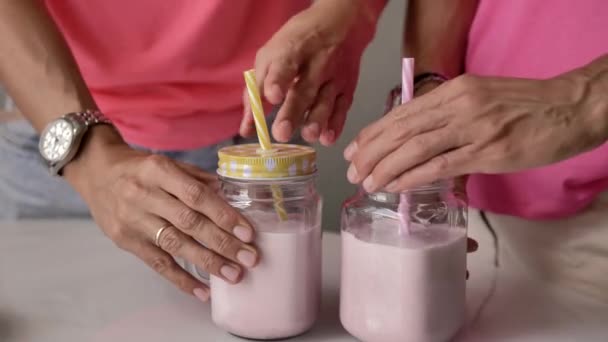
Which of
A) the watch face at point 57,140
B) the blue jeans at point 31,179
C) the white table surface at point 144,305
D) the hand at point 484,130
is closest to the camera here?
the hand at point 484,130

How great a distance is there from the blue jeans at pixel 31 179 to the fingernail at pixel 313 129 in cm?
33

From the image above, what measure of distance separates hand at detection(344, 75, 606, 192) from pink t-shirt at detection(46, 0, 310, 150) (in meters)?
0.48

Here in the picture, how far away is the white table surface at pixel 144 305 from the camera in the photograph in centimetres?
72

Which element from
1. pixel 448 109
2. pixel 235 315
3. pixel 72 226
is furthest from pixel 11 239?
pixel 448 109

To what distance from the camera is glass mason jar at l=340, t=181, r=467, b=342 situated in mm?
637

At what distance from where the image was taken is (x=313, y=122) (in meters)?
0.80

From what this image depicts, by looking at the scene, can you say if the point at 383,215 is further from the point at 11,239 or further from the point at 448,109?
the point at 11,239

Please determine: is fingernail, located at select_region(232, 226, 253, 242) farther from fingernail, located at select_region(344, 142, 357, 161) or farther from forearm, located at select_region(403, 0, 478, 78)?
forearm, located at select_region(403, 0, 478, 78)

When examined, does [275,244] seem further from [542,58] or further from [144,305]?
[542,58]

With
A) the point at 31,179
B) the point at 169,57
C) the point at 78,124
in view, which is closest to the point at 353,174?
the point at 78,124

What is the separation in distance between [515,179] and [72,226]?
0.67 m

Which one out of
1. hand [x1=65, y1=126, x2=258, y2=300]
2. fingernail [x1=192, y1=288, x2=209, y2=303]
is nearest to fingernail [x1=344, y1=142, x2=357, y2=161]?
hand [x1=65, y1=126, x2=258, y2=300]

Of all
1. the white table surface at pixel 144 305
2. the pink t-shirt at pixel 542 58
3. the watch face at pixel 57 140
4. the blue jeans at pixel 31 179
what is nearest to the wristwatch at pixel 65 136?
the watch face at pixel 57 140

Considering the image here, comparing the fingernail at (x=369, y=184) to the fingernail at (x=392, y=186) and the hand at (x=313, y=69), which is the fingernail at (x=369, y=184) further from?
the hand at (x=313, y=69)
